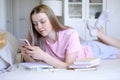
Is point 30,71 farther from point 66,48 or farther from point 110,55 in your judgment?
point 110,55

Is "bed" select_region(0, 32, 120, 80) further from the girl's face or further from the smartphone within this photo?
the girl's face

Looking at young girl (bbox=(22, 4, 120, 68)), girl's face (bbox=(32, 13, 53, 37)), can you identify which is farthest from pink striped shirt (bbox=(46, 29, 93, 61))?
girl's face (bbox=(32, 13, 53, 37))

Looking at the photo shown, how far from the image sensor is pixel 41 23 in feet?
5.28

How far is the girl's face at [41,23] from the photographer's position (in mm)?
1595

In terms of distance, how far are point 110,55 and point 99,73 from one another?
0.76 metres

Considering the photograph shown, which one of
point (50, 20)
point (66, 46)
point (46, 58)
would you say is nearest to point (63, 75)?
point (46, 58)

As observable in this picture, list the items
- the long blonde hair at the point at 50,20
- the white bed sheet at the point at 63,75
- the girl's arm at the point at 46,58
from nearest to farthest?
the white bed sheet at the point at 63,75
the girl's arm at the point at 46,58
the long blonde hair at the point at 50,20

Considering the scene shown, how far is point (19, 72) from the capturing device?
1455 mm

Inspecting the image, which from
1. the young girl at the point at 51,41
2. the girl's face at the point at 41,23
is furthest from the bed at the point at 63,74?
the girl's face at the point at 41,23

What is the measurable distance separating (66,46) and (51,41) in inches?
6.6

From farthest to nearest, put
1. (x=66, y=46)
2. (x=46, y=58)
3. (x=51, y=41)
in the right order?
(x=51, y=41) → (x=66, y=46) → (x=46, y=58)

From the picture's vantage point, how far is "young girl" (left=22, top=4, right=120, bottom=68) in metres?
1.54

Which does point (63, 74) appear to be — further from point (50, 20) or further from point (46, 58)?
point (50, 20)

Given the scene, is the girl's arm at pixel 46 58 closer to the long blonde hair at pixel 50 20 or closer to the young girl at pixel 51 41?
the young girl at pixel 51 41
